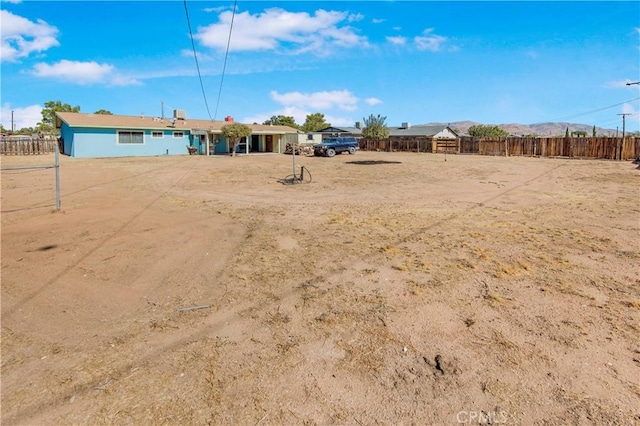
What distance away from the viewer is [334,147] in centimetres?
3100

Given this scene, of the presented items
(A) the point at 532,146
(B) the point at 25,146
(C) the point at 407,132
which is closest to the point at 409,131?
(C) the point at 407,132

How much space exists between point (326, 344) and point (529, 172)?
62.0ft

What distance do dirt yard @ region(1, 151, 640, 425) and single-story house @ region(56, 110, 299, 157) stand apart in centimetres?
2178

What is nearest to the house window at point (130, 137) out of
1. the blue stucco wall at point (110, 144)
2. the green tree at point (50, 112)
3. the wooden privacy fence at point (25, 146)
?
the blue stucco wall at point (110, 144)

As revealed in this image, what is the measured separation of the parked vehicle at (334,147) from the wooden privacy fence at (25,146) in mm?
21215

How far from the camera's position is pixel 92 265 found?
18.5 ft

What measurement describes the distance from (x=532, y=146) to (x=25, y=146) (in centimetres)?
4070

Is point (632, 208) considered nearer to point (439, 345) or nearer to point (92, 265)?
point (439, 345)

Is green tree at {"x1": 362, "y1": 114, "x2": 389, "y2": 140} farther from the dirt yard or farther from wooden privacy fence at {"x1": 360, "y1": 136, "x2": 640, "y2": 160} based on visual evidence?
the dirt yard

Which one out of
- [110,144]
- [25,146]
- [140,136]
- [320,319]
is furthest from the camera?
[25,146]

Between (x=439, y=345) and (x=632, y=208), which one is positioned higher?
(x=632, y=208)

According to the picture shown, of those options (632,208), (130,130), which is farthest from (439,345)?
(130,130)

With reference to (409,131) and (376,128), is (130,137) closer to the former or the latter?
(376,128)

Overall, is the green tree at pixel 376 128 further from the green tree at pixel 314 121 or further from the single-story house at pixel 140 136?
the green tree at pixel 314 121
